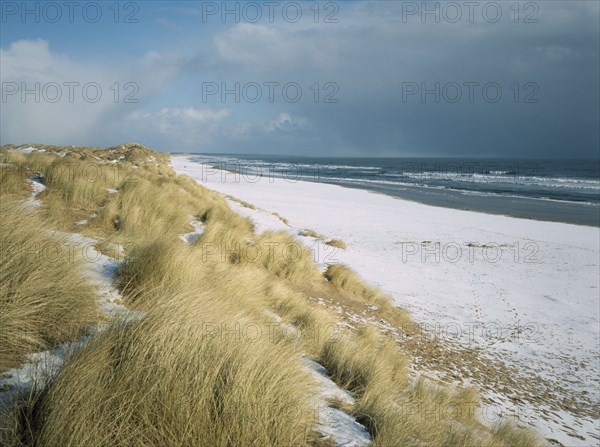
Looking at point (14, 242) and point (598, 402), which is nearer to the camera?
point (14, 242)

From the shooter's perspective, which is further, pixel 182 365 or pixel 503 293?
pixel 503 293

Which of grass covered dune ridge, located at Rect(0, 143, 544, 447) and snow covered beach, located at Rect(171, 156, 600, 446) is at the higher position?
grass covered dune ridge, located at Rect(0, 143, 544, 447)

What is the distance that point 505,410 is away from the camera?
458cm

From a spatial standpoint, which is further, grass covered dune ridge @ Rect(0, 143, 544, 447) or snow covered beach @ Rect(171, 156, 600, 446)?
snow covered beach @ Rect(171, 156, 600, 446)

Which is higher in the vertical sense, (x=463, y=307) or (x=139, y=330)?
(x=139, y=330)

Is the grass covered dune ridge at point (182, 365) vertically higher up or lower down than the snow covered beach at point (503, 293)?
higher up

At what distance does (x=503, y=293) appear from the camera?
920cm

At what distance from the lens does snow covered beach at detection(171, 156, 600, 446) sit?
16.9 ft

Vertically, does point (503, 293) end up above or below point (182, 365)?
below

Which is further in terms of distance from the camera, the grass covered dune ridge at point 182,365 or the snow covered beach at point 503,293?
the snow covered beach at point 503,293

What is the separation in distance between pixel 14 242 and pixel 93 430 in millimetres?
2690

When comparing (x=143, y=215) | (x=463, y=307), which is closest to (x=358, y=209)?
(x=463, y=307)

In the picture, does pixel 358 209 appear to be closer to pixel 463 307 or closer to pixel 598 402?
pixel 463 307

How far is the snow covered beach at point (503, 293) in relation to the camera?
5.14m
